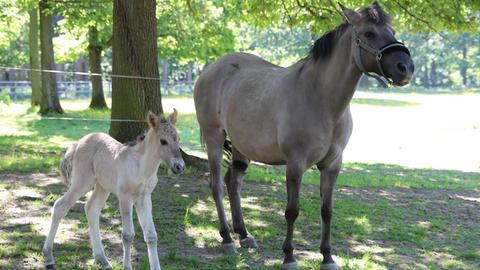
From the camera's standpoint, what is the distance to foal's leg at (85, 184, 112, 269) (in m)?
5.72

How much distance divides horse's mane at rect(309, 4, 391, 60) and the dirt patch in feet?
7.17

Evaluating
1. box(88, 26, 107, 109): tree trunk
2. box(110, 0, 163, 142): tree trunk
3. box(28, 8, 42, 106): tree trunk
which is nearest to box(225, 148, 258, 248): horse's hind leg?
box(110, 0, 163, 142): tree trunk

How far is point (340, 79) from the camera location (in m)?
6.11

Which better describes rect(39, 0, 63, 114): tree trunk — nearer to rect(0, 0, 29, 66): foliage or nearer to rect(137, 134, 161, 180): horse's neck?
rect(0, 0, 29, 66): foliage

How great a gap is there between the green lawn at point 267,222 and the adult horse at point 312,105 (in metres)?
0.48

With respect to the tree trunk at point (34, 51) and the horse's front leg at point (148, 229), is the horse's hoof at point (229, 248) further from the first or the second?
the tree trunk at point (34, 51)

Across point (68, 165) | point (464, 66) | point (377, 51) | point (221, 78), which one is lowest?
point (68, 165)

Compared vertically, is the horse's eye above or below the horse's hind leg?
above

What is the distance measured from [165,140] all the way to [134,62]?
17.2 ft

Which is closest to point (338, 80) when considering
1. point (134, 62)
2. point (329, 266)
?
point (329, 266)

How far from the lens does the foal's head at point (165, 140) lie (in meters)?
5.10

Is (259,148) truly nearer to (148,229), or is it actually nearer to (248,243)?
(248,243)

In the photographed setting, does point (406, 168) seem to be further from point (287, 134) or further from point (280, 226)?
point (287, 134)

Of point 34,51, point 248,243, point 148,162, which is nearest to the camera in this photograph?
point 148,162
